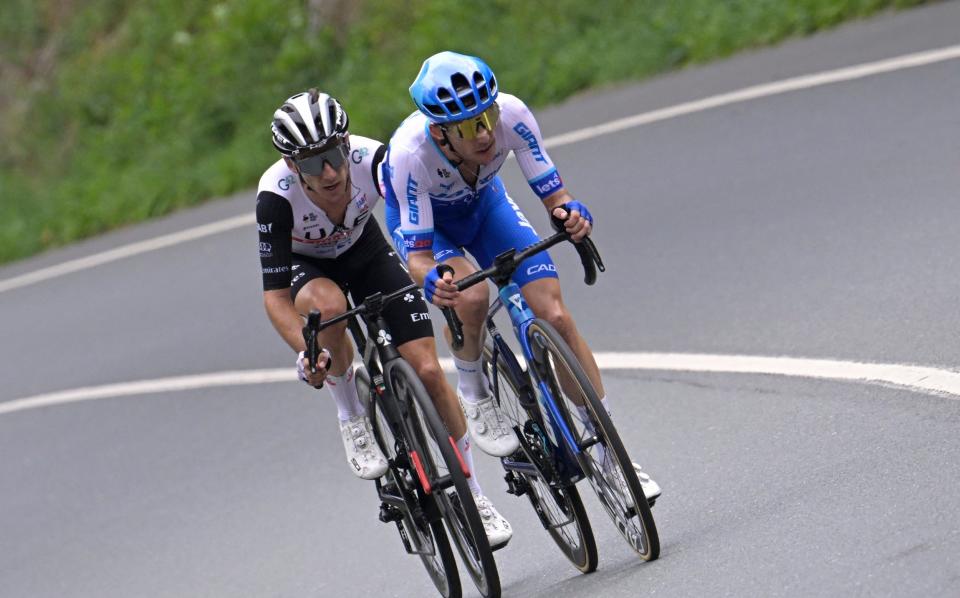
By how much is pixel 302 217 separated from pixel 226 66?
11327mm

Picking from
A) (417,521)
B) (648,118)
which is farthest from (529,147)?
(648,118)

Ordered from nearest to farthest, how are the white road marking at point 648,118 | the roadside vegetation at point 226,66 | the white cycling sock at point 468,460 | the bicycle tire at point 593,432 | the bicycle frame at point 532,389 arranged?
the bicycle tire at point 593,432 → the bicycle frame at point 532,389 → the white cycling sock at point 468,460 → the white road marking at point 648,118 → the roadside vegetation at point 226,66

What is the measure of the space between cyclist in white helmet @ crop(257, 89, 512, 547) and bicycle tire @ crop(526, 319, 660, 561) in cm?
53

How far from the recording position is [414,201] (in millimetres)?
6559

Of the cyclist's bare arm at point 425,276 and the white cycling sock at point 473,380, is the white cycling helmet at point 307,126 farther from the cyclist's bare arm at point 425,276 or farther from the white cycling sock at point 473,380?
the white cycling sock at point 473,380

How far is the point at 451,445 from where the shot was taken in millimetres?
6184

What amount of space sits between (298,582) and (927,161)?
492 centimetres

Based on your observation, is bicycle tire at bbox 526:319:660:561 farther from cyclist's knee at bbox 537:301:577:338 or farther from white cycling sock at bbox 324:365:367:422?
white cycling sock at bbox 324:365:367:422

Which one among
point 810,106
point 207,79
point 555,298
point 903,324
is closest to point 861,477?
point 555,298

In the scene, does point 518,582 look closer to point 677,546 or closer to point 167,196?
point 677,546

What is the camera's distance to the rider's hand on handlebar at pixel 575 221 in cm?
612

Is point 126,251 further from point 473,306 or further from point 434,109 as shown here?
point 434,109

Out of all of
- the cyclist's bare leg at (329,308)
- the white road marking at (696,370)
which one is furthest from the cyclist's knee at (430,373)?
the white road marking at (696,370)

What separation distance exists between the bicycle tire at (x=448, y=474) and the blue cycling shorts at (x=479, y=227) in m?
0.70
